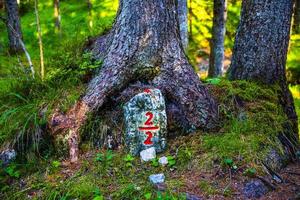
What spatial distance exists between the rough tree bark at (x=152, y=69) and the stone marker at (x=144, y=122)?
0.25m

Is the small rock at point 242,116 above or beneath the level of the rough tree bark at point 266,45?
beneath

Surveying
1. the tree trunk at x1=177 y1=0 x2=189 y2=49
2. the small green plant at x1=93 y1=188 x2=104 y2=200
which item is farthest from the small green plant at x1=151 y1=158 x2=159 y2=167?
the tree trunk at x1=177 y1=0 x2=189 y2=49

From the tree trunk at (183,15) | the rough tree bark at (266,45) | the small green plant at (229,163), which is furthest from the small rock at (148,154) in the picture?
the tree trunk at (183,15)

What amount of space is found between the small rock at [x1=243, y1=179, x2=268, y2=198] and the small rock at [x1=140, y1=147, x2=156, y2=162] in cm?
104

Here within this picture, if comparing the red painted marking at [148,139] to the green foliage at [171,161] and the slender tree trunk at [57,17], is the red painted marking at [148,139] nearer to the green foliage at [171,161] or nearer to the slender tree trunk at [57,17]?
the green foliage at [171,161]

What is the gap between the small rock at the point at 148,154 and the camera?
385 centimetres

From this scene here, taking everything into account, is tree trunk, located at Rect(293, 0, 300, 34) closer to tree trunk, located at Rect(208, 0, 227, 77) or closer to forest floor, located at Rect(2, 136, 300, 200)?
tree trunk, located at Rect(208, 0, 227, 77)

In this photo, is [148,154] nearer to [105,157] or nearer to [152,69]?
[105,157]

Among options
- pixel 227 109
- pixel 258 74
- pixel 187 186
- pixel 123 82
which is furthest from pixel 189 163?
pixel 258 74

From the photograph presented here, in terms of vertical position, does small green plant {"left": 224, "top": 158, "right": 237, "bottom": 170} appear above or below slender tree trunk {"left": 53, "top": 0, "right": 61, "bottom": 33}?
below

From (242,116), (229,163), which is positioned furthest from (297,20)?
(229,163)

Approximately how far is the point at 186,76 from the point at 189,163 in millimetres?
1071

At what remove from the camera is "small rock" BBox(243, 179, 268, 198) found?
3.42 m

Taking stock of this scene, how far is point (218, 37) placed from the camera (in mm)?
8359
